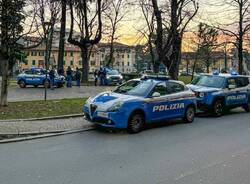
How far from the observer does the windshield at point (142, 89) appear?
13.1 m

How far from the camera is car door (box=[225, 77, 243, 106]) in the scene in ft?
59.1

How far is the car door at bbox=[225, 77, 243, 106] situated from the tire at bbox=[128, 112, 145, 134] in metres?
6.57

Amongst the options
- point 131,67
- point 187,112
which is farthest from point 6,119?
point 131,67

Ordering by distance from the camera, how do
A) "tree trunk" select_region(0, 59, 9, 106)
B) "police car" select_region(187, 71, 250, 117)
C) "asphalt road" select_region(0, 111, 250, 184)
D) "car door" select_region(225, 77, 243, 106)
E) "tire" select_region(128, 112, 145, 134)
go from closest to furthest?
"asphalt road" select_region(0, 111, 250, 184), "tire" select_region(128, 112, 145, 134), "tree trunk" select_region(0, 59, 9, 106), "police car" select_region(187, 71, 250, 117), "car door" select_region(225, 77, 243, 106)

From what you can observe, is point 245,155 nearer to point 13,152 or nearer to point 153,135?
point 153,135

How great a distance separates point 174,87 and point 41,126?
4765 mm

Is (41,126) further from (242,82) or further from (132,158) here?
(242,82)

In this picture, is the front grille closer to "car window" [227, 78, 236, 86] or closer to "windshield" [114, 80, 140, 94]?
"windshield" [114, 80, 140, 94]

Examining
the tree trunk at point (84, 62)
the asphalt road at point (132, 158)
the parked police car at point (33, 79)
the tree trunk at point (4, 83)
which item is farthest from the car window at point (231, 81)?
the tree trunk at point (84, 62)

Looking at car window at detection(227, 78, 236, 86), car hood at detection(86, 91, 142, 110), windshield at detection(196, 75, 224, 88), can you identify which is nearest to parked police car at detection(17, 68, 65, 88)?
windshield at detection(196, 75, 224, 88)

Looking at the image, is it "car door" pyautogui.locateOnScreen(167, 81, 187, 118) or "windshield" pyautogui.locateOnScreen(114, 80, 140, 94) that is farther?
"car door" pyautogui.locateOnScreen(167, 81, 187, 118)

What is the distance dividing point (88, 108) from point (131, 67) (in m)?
142

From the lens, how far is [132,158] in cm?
873

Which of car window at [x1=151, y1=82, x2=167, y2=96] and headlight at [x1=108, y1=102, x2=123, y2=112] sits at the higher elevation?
car window at [x1=151, y1=82, x2=167, y2=96]
